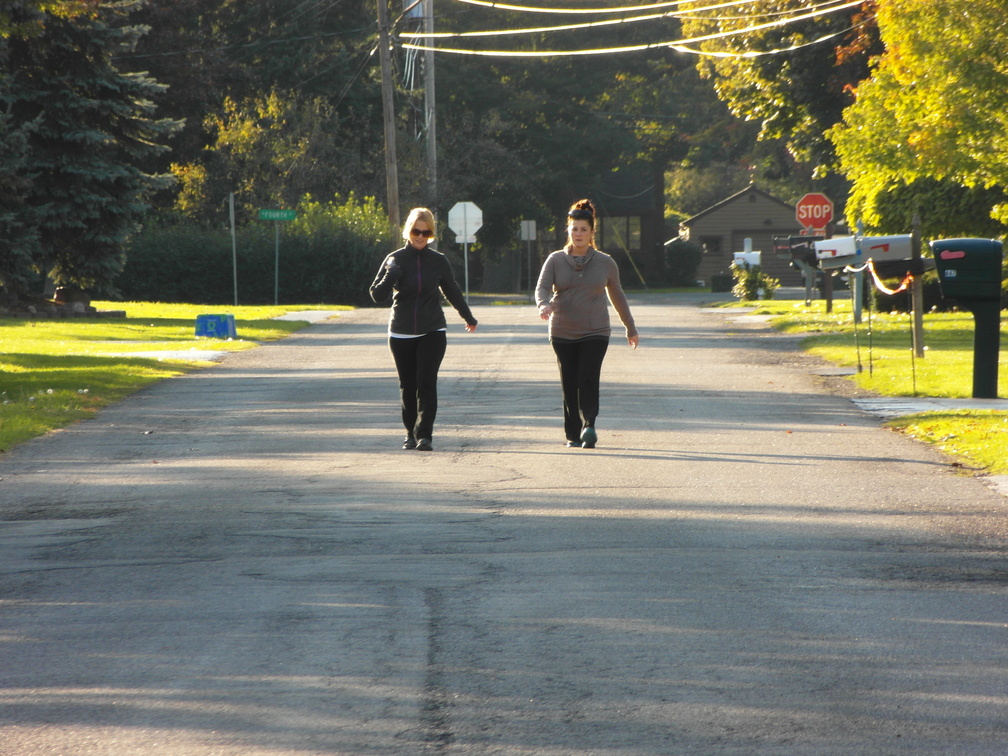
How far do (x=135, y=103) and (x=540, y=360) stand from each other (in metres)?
16.6

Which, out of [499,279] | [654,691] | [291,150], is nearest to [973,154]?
[654,691]

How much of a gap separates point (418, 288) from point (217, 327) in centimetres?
1477

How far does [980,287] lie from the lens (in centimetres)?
1377

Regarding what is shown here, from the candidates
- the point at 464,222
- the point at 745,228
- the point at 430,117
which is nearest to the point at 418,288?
the point at 464,222

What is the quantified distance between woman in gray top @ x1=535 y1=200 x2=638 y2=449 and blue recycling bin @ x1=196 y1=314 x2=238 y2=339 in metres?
14.9

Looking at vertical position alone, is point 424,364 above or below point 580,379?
above

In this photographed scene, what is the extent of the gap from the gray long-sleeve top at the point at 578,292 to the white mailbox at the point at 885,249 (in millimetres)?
8209

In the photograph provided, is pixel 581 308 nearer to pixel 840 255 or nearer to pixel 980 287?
pixel 980 287

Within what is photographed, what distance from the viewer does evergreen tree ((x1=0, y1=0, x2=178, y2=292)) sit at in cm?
3127

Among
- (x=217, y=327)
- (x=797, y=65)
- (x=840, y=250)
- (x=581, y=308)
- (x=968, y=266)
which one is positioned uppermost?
(x=797, y=65)

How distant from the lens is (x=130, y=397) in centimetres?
1598

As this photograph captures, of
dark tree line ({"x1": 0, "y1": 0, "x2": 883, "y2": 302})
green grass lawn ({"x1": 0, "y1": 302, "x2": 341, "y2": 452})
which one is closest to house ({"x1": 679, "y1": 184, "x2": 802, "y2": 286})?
dark tree line ({"x1": 0, "y1": 0, "x2": 883, "y2": 302})

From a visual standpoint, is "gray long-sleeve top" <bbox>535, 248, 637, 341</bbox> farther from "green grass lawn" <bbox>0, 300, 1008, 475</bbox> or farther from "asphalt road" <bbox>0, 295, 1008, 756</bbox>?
"green grass lawn" <bbox>0, 300, 1008, 475</bbox>

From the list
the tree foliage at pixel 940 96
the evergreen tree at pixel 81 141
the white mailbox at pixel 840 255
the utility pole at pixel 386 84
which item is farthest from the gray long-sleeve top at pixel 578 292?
the utility pole at pixel 386 84
